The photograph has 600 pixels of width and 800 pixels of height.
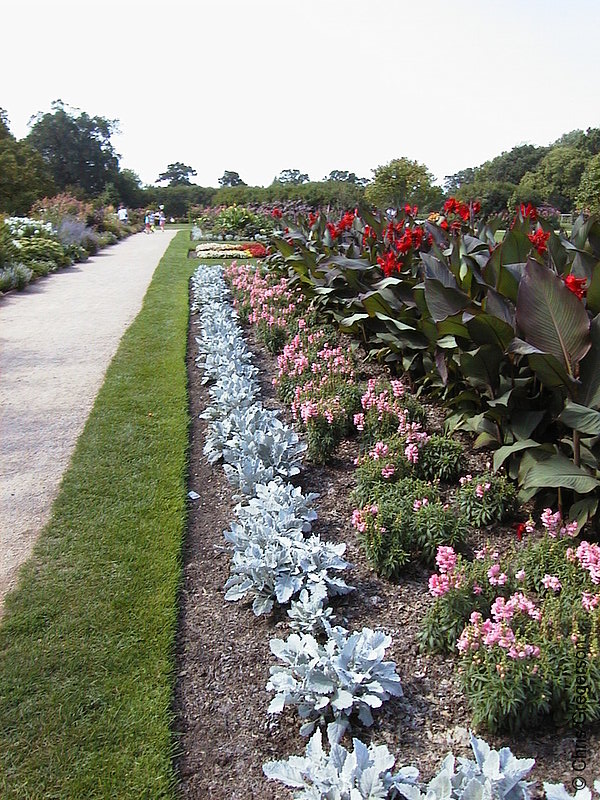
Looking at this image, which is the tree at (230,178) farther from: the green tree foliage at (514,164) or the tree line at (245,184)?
the green tree foliage at (514,164)

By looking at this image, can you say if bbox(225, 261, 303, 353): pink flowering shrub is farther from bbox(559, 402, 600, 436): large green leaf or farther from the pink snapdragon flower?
the pink snapdragon flower

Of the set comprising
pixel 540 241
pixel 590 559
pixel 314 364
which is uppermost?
pixel 540 241

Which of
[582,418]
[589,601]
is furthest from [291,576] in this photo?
[582,418]

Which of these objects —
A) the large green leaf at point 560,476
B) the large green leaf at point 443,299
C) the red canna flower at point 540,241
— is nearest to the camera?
the large green leaf at point 560,476

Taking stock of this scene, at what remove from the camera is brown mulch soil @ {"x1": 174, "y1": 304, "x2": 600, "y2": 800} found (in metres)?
1.87

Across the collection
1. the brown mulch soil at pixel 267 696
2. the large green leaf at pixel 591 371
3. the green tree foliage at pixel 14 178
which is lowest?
the brown mulch soil at pixel 267 696

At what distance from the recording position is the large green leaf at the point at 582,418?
7.92ft

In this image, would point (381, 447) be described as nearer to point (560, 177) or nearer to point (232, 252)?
point (232, 252)

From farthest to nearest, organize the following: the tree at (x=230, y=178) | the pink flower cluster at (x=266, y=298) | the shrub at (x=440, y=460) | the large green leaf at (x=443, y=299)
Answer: the tree at (x=230, y=178)
the pink flower cluster at (x=266, y=298)
the shrub at (x=440, y=460)
the large green leaf at (x=443, y=299)

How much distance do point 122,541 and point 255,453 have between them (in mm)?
853

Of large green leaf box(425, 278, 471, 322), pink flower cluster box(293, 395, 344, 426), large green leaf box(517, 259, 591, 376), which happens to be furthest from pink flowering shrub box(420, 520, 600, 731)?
pink flower cluster box(293, 395, 344, 426)

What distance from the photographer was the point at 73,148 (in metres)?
61.3

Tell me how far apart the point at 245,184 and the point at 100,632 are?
67.8 metres

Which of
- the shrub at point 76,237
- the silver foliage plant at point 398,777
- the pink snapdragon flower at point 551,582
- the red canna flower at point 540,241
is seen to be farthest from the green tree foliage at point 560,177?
the silver foliage plant at point 398,777
